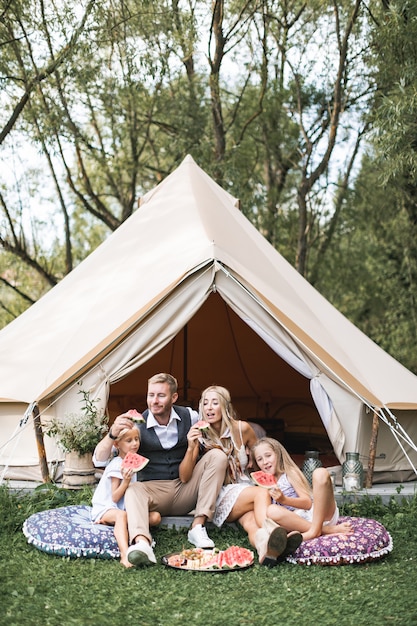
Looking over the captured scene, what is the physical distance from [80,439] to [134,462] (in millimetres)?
938

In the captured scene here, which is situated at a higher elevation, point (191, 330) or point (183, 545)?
point (191, 330)

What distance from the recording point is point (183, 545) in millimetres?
4301

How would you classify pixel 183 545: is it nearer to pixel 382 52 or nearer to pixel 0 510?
pixel 0 510

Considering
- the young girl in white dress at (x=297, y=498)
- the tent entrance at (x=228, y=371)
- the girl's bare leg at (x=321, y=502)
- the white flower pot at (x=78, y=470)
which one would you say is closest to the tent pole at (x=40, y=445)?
the white flower pot at (x=78, y=470)

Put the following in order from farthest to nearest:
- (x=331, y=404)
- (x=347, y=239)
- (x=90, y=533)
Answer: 1. (x=347, y=239)
2. (x=331, y=404)
3. (x=90, y=533)

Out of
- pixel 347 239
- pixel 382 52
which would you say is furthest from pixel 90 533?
pixel 347 239

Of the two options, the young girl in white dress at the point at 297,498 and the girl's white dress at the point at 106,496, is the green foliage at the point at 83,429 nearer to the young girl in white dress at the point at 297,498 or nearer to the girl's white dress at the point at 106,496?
the girl's white dress at the point at 106,496

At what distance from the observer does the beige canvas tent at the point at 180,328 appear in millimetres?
5348

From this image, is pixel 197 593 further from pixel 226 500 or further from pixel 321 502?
pixel 226 500

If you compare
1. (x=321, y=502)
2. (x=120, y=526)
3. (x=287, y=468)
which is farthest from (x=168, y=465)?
(x=321, y=502)

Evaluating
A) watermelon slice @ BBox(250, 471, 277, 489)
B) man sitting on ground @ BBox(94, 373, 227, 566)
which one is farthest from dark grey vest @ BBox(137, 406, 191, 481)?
watermelon slice @ BBox(250, 471, 277, 489)

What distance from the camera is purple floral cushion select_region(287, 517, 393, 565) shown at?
394 centimetres

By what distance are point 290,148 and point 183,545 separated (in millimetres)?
10160

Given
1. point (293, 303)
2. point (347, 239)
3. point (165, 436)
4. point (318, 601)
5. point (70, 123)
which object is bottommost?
point (318, 601)
